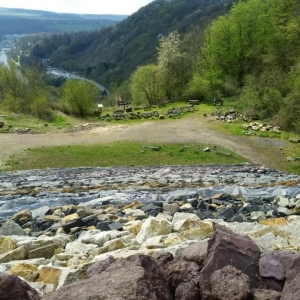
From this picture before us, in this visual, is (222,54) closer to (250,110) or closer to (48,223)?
(250,110)

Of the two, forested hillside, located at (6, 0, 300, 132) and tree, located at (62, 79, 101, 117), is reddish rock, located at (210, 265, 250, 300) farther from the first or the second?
tree, located at (62, 79, 101, 117)

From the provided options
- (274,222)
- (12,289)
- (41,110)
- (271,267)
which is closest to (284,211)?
(274,222)

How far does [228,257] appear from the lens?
420 centimetres

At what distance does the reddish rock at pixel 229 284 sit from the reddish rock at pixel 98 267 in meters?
1.23

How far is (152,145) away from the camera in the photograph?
83.9 ft

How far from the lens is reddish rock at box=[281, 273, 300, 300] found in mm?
→ 3510

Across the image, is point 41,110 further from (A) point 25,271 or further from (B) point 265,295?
(B) point 265,295

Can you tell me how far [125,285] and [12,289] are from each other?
1.12 metres

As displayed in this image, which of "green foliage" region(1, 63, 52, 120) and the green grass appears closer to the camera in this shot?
the green grass

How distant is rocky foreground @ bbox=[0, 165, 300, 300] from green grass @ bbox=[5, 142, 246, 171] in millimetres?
10222

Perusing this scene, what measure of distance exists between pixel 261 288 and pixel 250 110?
29.9 m

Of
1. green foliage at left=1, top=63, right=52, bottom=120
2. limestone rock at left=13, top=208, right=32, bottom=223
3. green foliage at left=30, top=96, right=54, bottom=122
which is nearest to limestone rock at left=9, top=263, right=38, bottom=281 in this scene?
limestone rock at left=13, top=208, right=32, bottom=223

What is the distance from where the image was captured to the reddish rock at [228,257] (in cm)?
402

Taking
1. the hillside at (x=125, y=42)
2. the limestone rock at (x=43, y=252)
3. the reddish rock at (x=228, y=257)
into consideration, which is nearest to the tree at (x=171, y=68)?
the limestone rock at (x=43, y=252)
